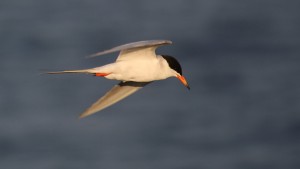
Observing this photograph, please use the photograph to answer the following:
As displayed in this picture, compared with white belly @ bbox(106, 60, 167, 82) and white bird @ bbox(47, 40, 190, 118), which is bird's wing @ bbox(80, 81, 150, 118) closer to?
white bird @ bbox(47, 40, 190, 118)

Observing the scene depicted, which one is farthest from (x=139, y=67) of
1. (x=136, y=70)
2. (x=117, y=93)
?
(x=117, y=93)

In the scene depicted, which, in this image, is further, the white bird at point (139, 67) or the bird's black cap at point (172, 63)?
the bird's black cap at point (172, 63)

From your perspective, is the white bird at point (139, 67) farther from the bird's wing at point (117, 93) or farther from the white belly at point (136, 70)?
the bird's wing at point (117, 93)

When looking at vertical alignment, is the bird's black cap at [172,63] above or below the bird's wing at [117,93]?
above

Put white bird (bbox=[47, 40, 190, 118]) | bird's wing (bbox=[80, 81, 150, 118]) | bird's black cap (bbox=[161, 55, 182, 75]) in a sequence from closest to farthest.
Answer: white bird (bbox=[47, 40, 190, 118]) < bird's black cap (bbox=[161, 55, 182, 75]) < bird's wing (bbox=[80, 81, 150, 118])

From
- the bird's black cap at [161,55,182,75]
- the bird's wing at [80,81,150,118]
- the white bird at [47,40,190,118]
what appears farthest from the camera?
the bird's wing at [80,81,150,118]

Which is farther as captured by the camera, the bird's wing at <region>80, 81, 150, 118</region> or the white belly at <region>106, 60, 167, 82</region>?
the bird's wing at <region>80, 81, 150, 118</region>

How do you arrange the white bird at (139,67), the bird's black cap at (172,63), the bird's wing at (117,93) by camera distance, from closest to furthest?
the white bird at (139,67)
the bird's black cap at (172,63)
the bird's wing at (117,93)

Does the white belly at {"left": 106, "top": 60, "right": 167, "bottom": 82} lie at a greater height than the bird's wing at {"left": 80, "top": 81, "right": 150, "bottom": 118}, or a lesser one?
greater

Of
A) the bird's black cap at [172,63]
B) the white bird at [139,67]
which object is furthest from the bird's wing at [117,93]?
the bird's black cap at [172,63]

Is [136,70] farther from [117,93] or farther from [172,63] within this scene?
[117,93]

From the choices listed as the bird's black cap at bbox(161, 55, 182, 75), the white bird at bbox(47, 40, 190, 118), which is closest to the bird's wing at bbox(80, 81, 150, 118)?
the white bird at bbox(47, 40, 190, 118)

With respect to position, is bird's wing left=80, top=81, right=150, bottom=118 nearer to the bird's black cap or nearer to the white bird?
the white bird

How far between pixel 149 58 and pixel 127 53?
497 millimetres
